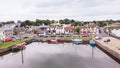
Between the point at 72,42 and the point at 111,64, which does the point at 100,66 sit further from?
the point at 72,42

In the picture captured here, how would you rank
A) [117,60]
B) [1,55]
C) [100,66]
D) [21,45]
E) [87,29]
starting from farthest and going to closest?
[87,29] → [21,45] → [1,55] → [117,60] → [100,66]

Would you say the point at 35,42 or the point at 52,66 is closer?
the point at 52,66

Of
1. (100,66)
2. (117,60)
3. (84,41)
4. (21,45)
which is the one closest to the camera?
(100,66)

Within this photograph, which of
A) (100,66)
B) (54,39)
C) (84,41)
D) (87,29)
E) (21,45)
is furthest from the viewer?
(87,29)

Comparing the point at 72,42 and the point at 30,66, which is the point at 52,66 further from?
the point at 72,42

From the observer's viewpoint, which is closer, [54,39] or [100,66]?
[100,66]

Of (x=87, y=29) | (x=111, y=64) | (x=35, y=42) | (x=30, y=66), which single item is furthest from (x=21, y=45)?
(x=87, y=29)

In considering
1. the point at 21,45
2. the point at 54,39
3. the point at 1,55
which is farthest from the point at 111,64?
the point at 54,39

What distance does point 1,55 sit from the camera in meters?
53.3

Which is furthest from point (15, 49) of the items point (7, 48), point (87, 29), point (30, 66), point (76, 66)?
point (87, 29)

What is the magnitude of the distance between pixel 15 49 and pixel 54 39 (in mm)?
27687

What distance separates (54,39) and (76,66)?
1895 inches

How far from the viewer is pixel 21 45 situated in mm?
65250

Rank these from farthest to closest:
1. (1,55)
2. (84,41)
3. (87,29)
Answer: (87,29) → (84,41) → (1,55)
